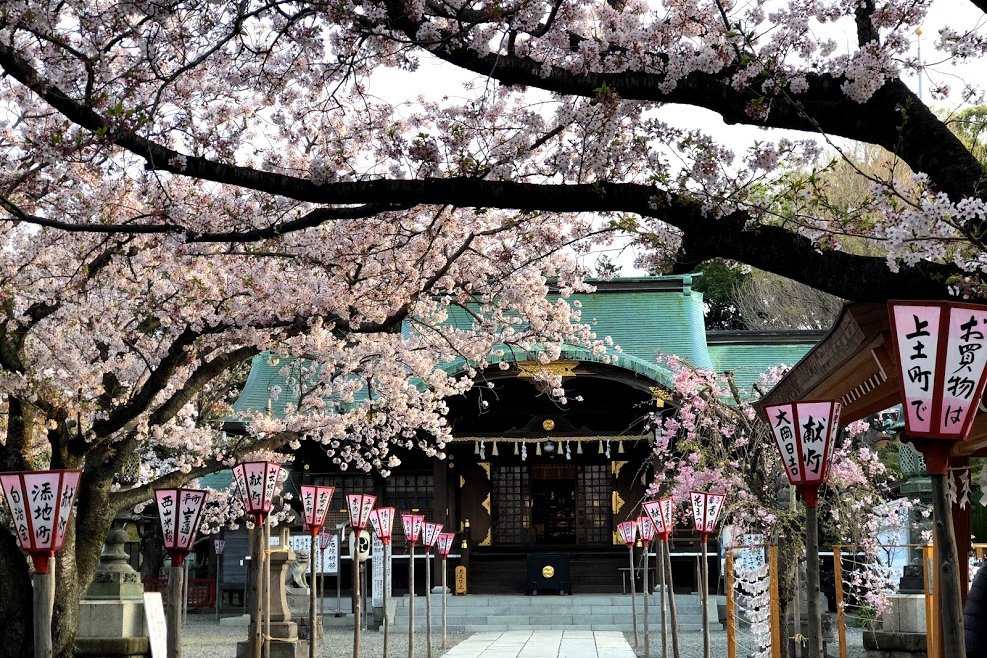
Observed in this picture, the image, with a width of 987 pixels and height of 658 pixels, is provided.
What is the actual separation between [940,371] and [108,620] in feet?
34.8

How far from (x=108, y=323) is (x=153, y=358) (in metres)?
0.82

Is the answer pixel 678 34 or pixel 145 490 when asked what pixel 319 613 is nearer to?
pixel 145 490

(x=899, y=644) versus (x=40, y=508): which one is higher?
(x=40, y=508)

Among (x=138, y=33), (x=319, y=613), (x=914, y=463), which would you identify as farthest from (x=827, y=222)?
(x=319, y=613)

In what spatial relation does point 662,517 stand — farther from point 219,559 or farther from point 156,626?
point 219,559

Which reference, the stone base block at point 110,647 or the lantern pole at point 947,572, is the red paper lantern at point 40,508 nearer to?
the lantern pole at point 947,572

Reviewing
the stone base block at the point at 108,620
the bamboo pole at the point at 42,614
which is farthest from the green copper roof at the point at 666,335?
the bamboo pole at the point at 42,614

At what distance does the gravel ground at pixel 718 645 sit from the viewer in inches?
582

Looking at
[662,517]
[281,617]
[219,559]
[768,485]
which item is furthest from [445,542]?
[768,485]

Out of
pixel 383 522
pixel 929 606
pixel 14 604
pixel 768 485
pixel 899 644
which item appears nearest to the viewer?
pixel 929 606

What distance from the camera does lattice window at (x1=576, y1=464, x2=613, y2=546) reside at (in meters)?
22.5

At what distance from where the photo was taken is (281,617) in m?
15.8

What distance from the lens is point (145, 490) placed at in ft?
37.2

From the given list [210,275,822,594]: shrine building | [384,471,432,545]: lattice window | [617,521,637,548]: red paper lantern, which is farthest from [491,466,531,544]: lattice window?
[617,521,637,548]: red paper lantern
